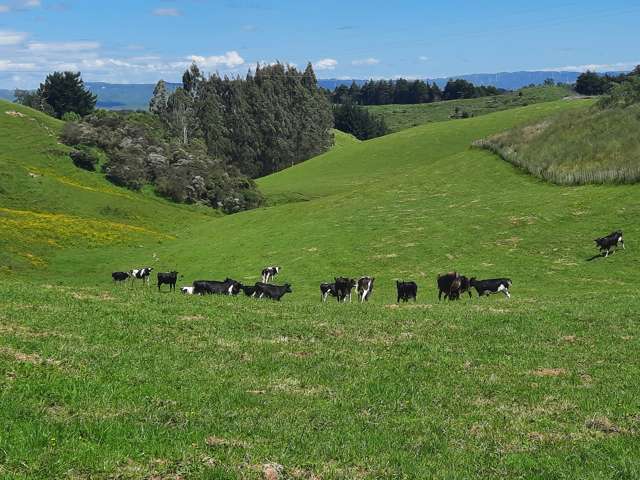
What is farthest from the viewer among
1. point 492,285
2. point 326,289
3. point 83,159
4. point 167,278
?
point 83,159

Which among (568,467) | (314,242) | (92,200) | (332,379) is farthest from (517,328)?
(92,200)

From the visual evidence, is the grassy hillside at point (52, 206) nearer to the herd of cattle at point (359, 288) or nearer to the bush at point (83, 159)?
the bush at point (83, 159)

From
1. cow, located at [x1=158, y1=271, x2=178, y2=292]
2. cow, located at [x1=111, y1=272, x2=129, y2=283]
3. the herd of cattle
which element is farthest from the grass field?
cow, located at [x1=111, y1=272, x2=129, y2=283]

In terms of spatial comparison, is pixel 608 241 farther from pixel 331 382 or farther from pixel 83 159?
pixel 83 159

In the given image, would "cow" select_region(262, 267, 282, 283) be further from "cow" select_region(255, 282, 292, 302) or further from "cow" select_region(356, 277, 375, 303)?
"cow" select_region(255, 282, 292, 302)

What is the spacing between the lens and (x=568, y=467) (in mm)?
11055

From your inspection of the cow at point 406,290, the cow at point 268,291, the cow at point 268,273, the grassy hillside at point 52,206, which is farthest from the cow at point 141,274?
the cow at point 406,290

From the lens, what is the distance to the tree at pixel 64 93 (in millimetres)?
166625

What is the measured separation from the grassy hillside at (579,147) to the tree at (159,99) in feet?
392

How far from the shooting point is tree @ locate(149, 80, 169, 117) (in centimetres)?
18029

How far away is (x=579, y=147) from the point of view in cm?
6869

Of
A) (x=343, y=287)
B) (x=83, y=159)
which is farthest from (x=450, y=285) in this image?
(x=83, y=159)

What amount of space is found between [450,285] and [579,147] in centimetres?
4119

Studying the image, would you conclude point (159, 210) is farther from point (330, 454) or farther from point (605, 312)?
point (330, 454)
